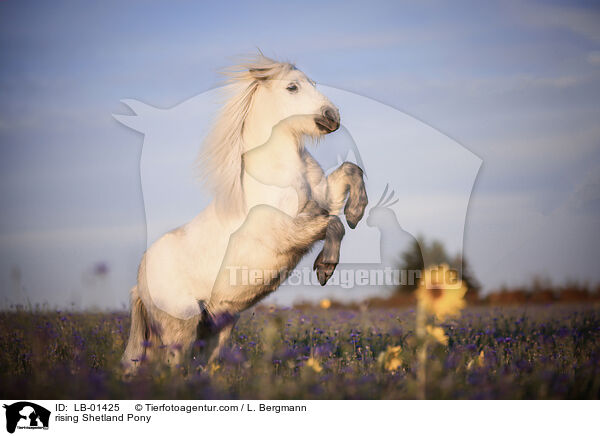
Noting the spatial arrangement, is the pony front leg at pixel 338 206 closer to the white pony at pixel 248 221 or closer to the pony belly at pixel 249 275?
the white pony at pixel 248 221

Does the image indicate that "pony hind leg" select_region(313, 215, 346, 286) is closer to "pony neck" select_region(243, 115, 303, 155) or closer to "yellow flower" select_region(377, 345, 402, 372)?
"pony neck" select_region(243, 115, 303, 155)

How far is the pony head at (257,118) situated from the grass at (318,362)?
1.36 meters

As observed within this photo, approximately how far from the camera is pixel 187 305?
15.7 ft

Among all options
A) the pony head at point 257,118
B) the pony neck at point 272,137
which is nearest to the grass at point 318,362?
the pony head at point 257,118

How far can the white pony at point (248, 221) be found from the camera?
4.77 meters

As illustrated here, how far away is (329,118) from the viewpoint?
4805 mm

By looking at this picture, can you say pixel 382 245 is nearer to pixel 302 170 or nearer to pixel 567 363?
pixel 302 170

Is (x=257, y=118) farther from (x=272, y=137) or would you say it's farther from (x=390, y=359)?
(x=390, y=359)

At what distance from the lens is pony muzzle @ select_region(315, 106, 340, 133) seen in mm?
4785
